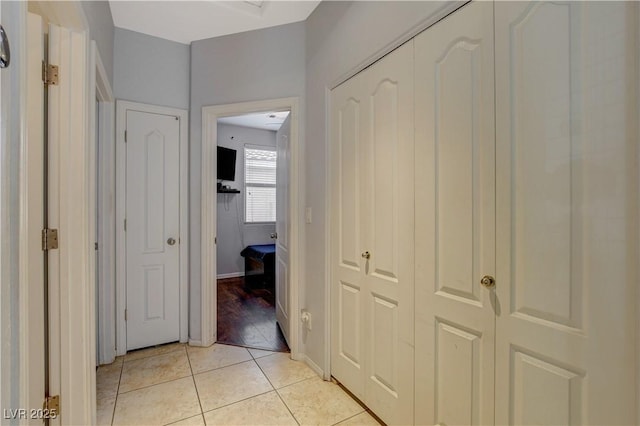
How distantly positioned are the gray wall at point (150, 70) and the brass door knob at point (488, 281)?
2645 millimetres

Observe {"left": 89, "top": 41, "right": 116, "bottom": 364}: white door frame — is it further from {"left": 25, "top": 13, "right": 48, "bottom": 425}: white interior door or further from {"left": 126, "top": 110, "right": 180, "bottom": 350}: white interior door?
{"left": 25, "top": 13, "right": 48, "bottom": 425}: white interior door

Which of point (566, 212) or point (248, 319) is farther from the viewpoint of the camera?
point (248, 319)

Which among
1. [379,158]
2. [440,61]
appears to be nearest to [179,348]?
[379,158]

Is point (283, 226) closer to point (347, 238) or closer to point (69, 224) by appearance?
point (347, 238)

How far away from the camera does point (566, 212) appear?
0.90 meters

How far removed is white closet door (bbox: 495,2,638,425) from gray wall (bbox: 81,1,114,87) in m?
2.00

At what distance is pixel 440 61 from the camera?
1.27m

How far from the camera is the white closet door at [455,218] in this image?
1109 mm

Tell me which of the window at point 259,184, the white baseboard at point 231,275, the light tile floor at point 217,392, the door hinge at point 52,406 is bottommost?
the light tile floor at point 217,392

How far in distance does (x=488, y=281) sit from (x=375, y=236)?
66cm

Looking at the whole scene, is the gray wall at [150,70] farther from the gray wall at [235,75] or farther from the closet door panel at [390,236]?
the closet door panel at [390,236]

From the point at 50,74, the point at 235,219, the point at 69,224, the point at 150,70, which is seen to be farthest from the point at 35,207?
the point at 235,219

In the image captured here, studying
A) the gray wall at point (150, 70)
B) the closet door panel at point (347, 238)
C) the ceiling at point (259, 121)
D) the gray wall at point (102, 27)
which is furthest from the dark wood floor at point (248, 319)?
the ceiling at point (259, 121)

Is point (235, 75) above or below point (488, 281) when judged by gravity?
above
